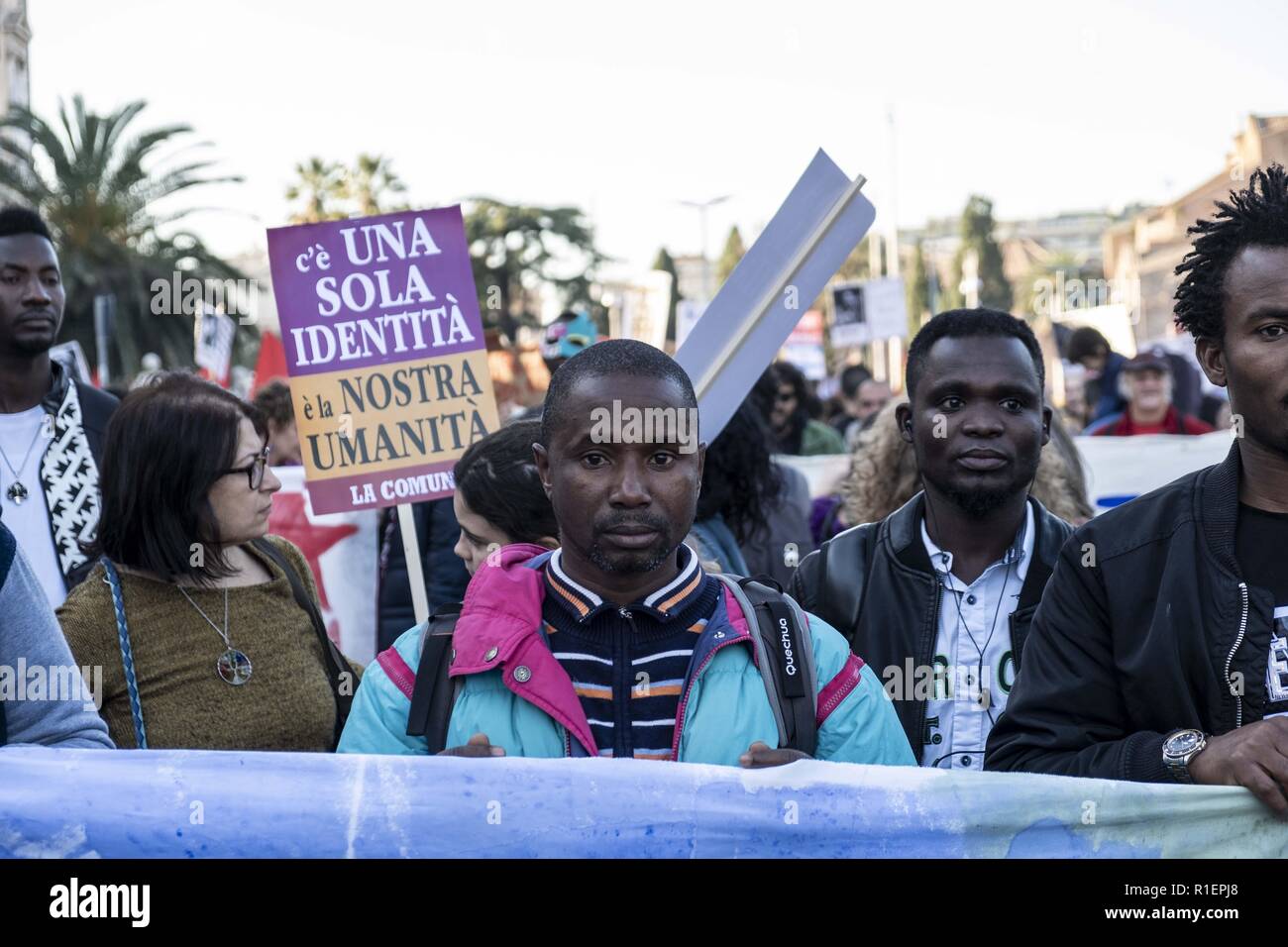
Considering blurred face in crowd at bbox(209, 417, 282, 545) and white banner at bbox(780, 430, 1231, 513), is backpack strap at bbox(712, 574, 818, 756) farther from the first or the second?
white banner at bbox(780, 430, 1231, 513)

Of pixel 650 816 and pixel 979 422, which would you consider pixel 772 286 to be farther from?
pixel 650 816

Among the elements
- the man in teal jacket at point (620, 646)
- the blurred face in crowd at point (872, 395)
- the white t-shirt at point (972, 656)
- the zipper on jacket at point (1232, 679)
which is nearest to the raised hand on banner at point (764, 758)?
the man in teal jacket at point (620, 646)

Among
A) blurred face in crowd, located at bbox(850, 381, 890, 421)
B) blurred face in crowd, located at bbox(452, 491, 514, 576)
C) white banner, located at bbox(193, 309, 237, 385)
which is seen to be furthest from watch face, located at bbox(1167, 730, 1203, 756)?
white banner, located at bbox(193, 309, 237, 385)

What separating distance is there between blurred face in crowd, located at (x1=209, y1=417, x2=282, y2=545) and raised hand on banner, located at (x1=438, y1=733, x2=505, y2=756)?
1.34 m

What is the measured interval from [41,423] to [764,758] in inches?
132

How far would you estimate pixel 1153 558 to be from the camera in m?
2.42

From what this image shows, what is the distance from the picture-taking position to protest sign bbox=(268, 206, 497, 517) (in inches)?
191

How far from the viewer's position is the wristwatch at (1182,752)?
89.1 inches

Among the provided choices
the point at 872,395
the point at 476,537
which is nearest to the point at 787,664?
the point at 476,537

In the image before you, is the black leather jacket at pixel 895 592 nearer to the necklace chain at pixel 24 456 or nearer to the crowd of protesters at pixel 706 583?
the crowd of protesters at pixel 706 583

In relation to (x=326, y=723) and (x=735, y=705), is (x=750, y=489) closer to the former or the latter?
(x=326, y=723)

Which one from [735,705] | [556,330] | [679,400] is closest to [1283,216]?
[679,400]

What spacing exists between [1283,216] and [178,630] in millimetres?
2465

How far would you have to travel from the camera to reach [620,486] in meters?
2.54
